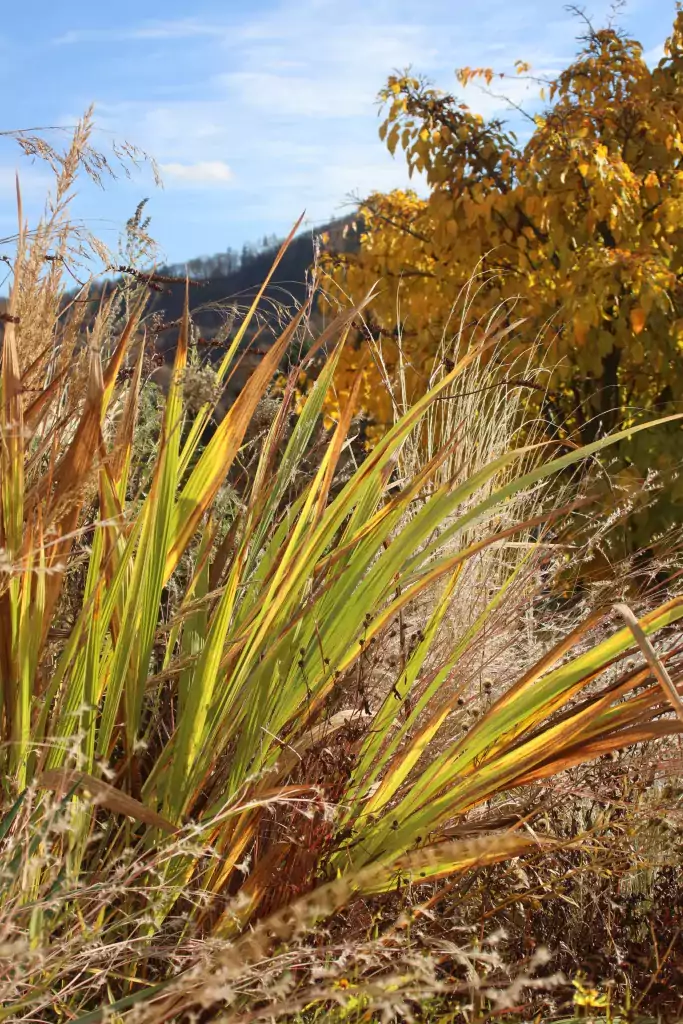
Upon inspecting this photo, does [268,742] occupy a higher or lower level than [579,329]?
lower

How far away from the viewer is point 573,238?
5.29 metres

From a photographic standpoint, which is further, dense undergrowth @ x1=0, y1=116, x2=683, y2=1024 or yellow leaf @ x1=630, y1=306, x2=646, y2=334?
yellow leaf @ x1=630, y1=306, x2=646, y2=334

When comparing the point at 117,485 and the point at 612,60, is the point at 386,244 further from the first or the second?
the point at 117,485

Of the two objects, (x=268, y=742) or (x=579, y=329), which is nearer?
(x=268, y=742)

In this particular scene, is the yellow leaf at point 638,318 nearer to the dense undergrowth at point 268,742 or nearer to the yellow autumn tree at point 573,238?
the yellow autumn tree at point 573,238

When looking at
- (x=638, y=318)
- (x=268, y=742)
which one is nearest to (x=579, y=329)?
(x=638, y=318)

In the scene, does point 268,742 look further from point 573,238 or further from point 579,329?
point 573,238

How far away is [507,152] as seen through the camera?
5508mm

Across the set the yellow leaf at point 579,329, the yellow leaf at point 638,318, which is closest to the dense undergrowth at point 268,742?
the yellow leaf at point 579,329

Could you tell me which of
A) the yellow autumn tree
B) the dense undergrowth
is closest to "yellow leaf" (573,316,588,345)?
the yellow autumn tree

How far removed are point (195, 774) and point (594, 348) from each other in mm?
4131

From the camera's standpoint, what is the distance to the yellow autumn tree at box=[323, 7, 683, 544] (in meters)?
4.85

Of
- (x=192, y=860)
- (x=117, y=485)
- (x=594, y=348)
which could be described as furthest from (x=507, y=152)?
(x=192, y=860)

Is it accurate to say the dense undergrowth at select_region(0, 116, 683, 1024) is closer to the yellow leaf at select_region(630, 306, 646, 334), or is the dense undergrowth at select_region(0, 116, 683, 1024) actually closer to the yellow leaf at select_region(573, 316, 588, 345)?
the yellow leaf at select_region(573, 316, 588, 345)
